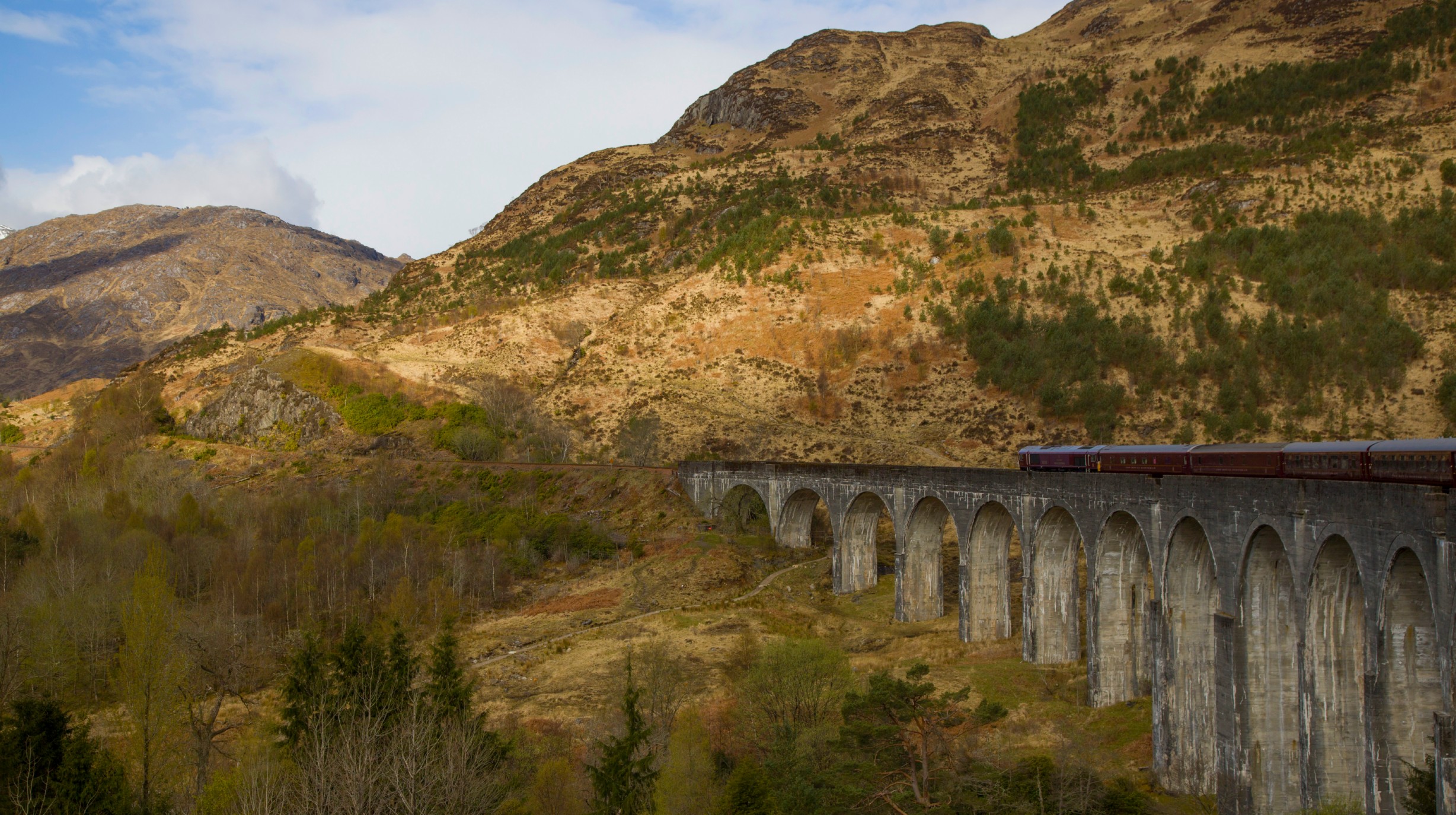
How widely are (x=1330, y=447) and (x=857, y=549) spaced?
96.7 feet

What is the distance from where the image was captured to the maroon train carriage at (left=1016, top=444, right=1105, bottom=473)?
34812mm

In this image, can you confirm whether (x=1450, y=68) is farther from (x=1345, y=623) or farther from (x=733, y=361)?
(x=1345, y=623)

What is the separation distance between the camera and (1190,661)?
2667cm

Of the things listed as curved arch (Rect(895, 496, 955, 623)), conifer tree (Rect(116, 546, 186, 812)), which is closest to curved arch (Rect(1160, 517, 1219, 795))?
curved arch (Rect(895, 496, 955, 623))

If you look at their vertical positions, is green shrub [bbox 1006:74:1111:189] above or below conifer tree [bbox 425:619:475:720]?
above

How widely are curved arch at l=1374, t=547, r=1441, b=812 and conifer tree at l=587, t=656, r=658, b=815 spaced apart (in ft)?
53.6

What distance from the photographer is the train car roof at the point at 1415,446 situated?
18844mm

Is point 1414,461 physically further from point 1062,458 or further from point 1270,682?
point 1062,458

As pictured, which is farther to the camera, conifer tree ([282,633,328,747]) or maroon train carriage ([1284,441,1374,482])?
conifer tree ([282,633,328,747])

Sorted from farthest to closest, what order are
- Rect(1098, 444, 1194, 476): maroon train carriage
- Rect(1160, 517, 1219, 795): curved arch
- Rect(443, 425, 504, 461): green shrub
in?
Rect(443, 425, 504, 461): green shrub < Rect(1098, 444, 1194, 476): maroon train carriage < Rect(1160, 517, 1219, 795): curved arch

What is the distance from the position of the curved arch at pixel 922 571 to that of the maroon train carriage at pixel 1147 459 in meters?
10.9

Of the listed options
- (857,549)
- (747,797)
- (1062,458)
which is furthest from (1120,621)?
(857,549)

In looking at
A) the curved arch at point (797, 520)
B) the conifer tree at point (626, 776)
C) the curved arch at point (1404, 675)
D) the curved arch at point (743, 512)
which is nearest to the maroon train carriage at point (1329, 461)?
the curved arch at point (1404, 675)

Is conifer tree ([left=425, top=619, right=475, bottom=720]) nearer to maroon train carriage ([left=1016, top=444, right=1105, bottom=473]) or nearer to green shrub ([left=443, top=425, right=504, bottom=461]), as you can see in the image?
maroon train carriage ([left=1016, top=444, right=1105, bottom=473])
